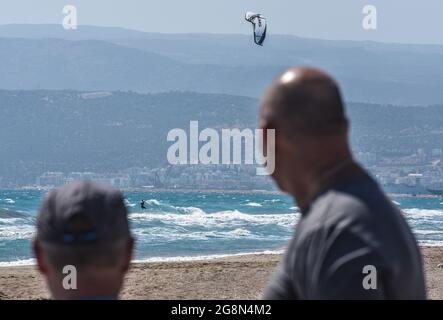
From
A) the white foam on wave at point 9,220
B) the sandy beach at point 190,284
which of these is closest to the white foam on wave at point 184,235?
the white foam on wave at point 9,220

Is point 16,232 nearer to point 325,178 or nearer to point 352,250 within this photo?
point 325,178

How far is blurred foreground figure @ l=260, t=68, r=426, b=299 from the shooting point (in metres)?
2.25

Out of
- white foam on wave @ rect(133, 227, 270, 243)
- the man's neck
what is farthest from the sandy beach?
white foam on wave @ rect(133, 227, 270, 243)

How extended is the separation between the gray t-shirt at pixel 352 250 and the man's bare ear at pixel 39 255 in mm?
552

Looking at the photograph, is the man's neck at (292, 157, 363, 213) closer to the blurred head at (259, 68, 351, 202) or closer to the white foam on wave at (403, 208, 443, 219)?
the blurred head at (259, 68, 351, 202)

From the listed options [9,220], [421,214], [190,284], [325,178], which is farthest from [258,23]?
[421,214]

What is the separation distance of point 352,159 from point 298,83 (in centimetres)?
23

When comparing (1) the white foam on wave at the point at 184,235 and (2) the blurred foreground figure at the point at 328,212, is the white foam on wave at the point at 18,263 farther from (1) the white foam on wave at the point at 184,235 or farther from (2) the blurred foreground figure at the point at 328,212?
(2) the blurred foreground figure at the point at 328,212

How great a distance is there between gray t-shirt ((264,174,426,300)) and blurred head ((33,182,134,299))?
40 centimetres

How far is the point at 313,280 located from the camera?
227 centimetres

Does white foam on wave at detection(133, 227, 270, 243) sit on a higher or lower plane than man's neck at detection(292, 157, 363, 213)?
lower
